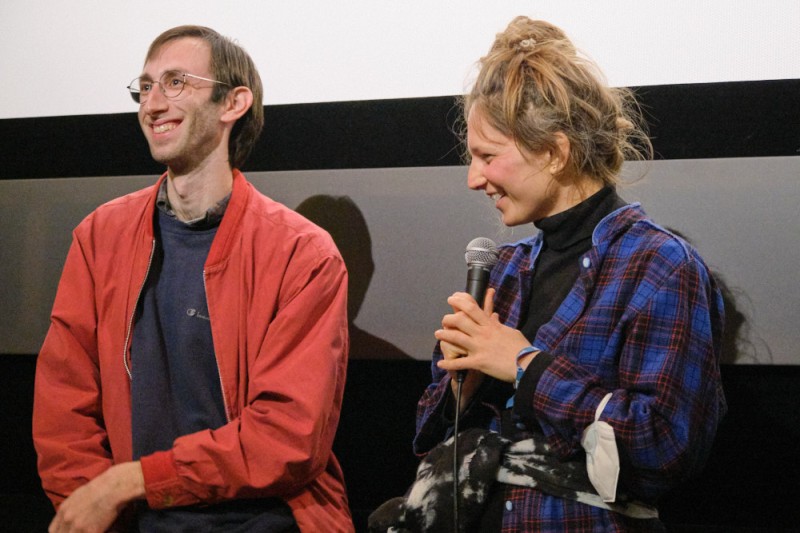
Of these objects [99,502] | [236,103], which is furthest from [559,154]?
[99,502]

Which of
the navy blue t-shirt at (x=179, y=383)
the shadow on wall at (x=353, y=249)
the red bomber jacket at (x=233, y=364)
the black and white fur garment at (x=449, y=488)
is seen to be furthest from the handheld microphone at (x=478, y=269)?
the shadow on wall at (x=353, y=249)

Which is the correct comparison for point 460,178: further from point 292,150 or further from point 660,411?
point 660,411

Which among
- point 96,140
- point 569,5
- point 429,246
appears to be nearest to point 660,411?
point 429,246

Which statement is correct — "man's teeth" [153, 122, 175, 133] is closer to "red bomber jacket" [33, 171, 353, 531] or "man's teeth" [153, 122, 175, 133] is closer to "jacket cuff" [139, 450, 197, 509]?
"red bomber jacket" [33, 171, 353, 531]

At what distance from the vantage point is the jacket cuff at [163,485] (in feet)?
4.75

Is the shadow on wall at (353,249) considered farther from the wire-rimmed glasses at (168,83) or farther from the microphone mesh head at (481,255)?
the microphone mesh head at (481,255)

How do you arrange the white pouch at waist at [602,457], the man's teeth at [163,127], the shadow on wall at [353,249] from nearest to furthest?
the white pouch at waist at [602,457] < the man's teeth at [163,127] < the shadow on wall at [353,249]

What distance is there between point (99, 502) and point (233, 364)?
352mm

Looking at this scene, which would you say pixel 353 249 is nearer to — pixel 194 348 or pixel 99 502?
pixel 194 348

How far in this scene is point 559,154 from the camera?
4.24 feet

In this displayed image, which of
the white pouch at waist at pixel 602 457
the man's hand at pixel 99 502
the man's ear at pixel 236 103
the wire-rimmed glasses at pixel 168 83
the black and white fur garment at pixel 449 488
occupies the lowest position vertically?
the man's hand at pixel 99 502

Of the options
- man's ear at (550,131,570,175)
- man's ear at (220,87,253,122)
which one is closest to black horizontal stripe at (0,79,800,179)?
man's ear at (220,87,253,122)

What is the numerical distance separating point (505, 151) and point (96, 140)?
144 centimetres

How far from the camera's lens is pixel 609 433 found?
1099 mm
